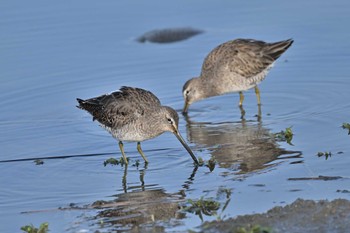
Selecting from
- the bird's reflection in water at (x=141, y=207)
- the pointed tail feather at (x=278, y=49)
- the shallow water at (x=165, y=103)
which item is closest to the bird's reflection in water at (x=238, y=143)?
the shallow water at (x=165, y=103)

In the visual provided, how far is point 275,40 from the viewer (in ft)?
37.9

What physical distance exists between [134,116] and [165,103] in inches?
80.9

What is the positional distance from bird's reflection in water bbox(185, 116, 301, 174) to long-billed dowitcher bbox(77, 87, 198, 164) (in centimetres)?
41

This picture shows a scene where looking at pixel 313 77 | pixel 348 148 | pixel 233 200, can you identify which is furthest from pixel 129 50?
pixel 233 200

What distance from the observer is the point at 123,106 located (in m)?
8.20

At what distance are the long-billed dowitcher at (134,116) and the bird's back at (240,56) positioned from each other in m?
2.44

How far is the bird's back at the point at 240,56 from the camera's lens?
10.5 metres

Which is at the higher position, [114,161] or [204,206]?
[114,161]

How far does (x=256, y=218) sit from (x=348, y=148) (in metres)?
2.18

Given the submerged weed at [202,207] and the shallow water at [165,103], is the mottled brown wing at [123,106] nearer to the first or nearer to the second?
the shallow water at [165,103]

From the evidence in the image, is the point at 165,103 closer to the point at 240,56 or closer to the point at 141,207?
the point at 240,56

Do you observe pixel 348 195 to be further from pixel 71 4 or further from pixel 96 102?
pixel 71 4

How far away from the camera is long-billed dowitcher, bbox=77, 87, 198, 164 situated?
793 cm

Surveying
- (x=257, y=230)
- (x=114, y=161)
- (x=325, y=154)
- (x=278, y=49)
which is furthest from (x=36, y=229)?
(x=278, y=49)
